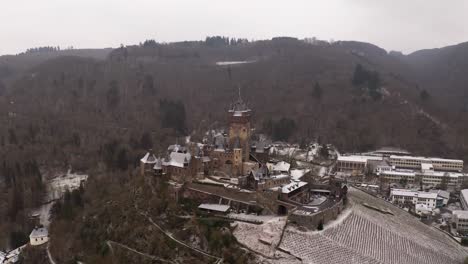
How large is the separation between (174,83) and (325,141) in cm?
6367

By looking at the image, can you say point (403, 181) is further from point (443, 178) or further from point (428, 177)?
point (443, 178)

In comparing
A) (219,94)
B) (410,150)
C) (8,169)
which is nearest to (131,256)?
(8,169)

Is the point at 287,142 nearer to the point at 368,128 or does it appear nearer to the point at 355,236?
the point at 368,128

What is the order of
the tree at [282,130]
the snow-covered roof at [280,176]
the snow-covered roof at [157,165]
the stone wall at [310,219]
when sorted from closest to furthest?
the stone wall at [310,219], the snow-covered roof at [280,176], the snow-covered roof at [157,165], the tree at [282,130]

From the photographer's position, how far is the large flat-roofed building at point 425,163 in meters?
79.4

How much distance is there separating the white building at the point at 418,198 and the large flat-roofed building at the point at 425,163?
55.6 feet

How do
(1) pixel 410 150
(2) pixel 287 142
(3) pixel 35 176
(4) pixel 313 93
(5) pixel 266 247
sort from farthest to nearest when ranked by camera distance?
(4) pixel 313 93
(2) pixel 287 142
(1) pixel 410 150
(3) pixel 35 176
(5) pixel 266 247

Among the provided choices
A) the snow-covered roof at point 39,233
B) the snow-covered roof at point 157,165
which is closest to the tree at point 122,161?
the snow-covered roof at point 39,233

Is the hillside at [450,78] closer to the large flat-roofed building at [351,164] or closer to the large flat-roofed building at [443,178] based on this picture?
the large flat-roofed building at [443,178]

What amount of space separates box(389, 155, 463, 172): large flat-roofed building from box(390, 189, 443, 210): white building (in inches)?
667

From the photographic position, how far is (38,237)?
177ft

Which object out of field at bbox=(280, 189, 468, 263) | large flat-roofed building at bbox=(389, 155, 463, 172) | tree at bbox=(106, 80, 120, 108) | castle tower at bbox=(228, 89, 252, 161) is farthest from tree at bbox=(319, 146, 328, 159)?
tree at bbox=(106, 80, 120, 108)

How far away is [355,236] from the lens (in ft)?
145

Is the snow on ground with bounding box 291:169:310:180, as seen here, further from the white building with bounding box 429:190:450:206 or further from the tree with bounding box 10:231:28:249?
the tree with bounding box 10:231:28:249
